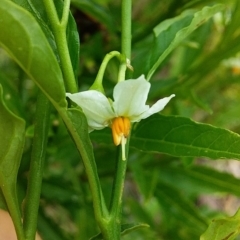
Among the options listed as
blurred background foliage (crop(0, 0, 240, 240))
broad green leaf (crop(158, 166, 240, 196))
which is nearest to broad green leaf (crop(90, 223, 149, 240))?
blurred background foliage (crop(0, 0, 240, 240))

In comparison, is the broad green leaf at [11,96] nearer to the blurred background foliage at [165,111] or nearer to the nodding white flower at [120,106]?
the blurred background foliage at [165,111]

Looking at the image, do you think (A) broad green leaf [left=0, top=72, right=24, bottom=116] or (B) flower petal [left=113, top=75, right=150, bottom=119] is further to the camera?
(A) broad green leaf [left=0, top=72, right=24, bottom=116]

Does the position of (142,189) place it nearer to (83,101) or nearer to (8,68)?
(83,101)

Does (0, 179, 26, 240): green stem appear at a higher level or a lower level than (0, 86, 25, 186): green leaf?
lower

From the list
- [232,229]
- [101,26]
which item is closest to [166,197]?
[101,26]

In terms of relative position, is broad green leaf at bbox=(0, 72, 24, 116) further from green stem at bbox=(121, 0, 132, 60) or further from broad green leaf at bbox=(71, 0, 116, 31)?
green stem at bbox=(121, 0, 132, 60)
